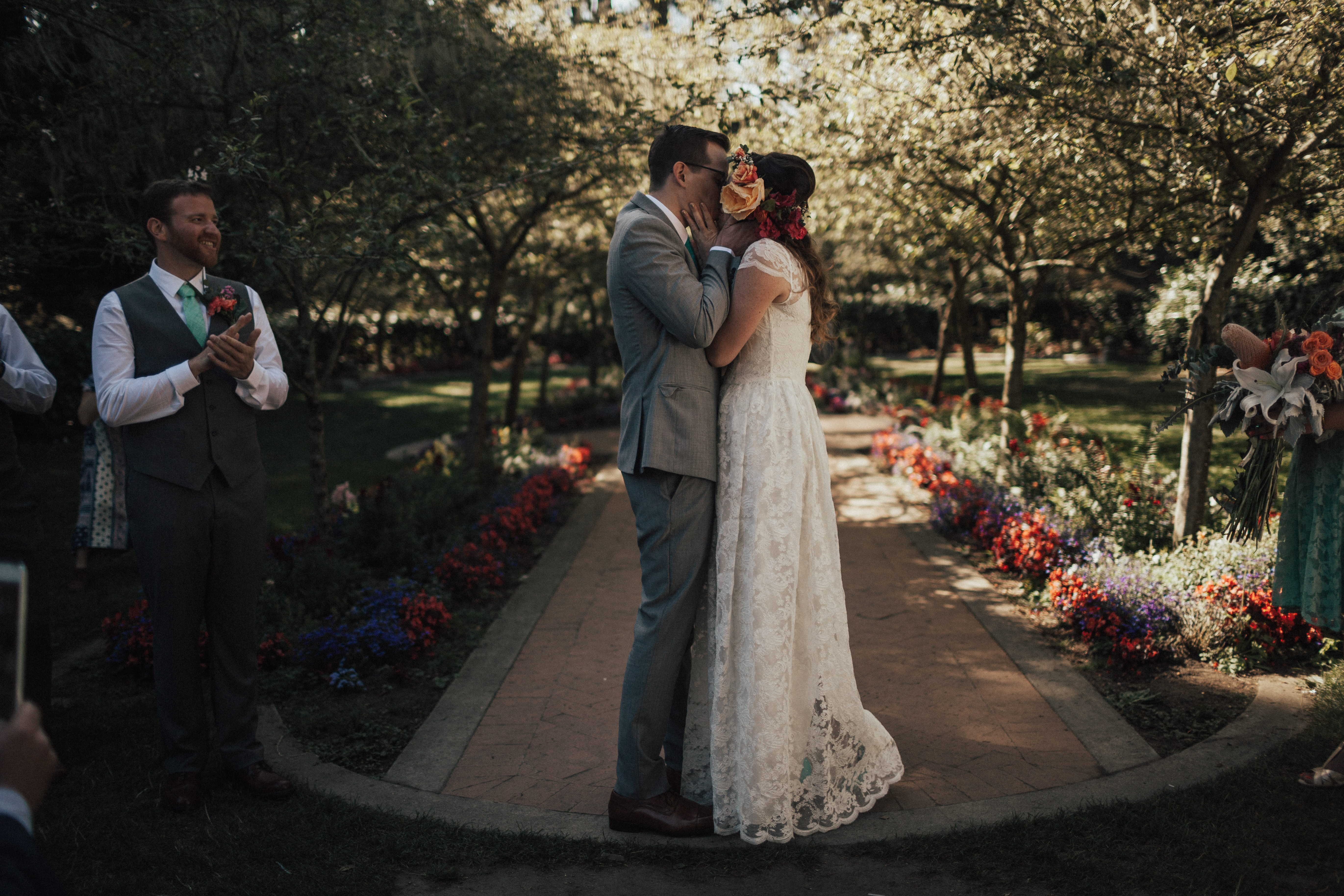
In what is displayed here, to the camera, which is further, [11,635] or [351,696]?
[351,696]

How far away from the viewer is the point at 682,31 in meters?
7.97

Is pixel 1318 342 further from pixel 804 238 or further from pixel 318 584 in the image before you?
pixel 318 584

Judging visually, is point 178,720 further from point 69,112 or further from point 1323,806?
point 1323,806

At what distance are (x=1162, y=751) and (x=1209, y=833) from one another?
669 millimetres

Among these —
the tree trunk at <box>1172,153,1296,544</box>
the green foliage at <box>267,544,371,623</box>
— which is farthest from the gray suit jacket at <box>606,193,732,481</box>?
the tree trunk at <box>1172,153,1296,544</box>

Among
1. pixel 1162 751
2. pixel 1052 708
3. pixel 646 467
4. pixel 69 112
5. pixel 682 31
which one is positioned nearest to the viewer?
pixel 646 467

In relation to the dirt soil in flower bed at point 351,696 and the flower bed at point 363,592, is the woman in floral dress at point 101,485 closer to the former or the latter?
the flower bed at point 363,592

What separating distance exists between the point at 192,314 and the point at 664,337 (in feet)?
5.39

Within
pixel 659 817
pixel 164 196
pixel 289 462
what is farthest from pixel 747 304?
pixel 289 462

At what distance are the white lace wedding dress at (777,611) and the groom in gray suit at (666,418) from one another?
91mm

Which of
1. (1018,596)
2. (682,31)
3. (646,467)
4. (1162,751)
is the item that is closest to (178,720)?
(646,467)

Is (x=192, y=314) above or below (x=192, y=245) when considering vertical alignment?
below

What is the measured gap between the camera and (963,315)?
460 inches

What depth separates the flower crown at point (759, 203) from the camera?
265 cm
